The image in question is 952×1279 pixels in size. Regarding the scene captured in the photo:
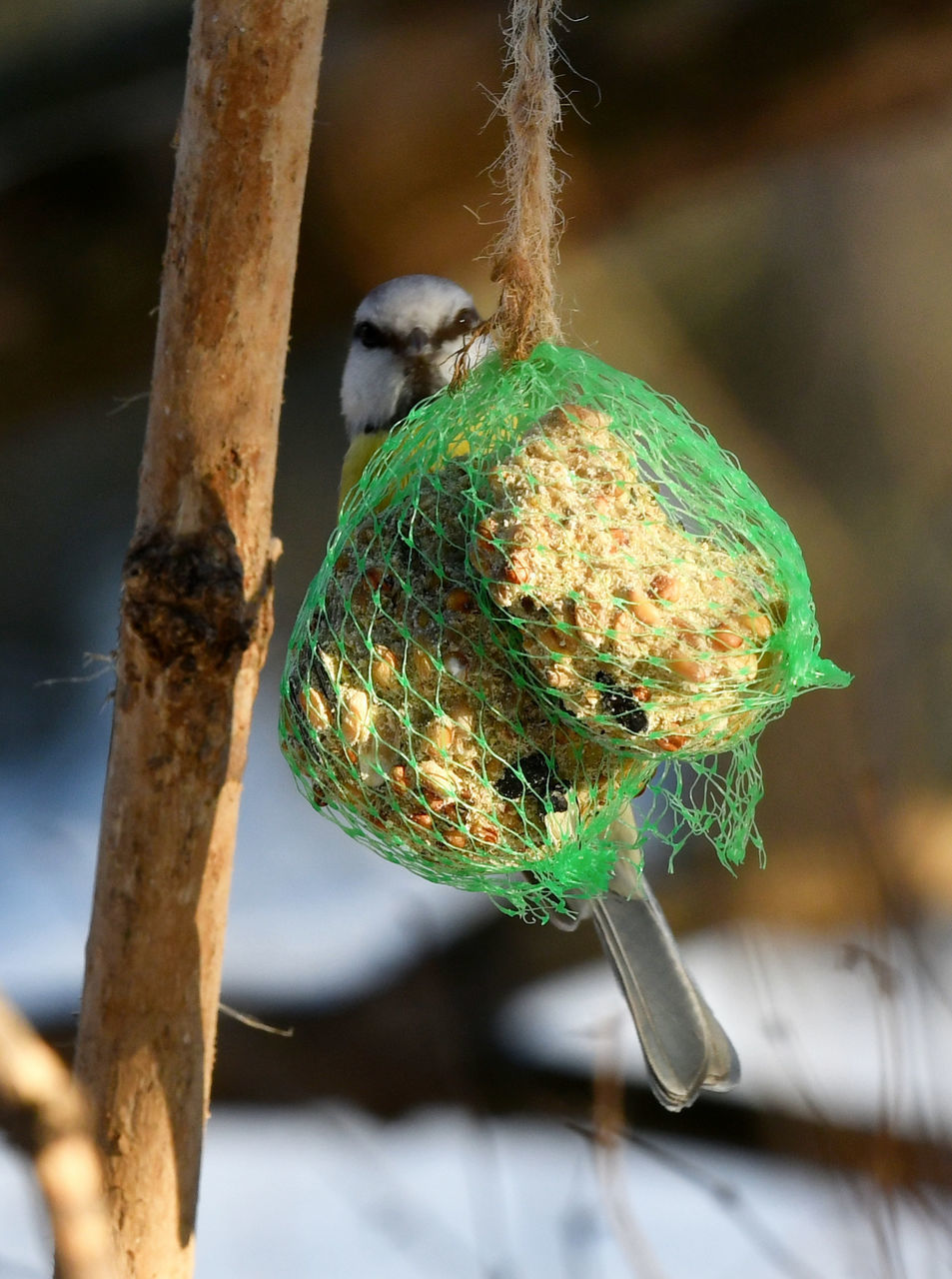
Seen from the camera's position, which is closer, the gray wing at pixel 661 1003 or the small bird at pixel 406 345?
the gray wing at pixel 661 1003

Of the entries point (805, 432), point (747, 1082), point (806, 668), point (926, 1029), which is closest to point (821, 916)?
point (747, 1082)

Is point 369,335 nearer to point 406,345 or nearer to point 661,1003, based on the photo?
point 406,345

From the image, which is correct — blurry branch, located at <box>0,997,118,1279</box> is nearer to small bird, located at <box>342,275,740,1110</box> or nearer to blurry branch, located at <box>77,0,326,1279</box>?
blurry branch, located at <box>77,0,326,1279</box>

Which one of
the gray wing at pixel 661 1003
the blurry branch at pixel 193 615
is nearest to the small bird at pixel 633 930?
the gray wing at pixel 661 1003

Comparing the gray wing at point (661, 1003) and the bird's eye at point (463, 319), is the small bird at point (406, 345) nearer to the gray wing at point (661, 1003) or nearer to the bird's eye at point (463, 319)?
the bird's eye at point (463, 319)

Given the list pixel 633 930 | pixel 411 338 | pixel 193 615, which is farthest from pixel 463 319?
pixel 633 930

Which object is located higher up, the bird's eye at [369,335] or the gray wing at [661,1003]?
the bird's eye at [369,335]
